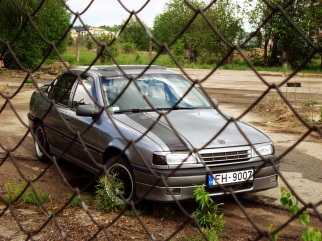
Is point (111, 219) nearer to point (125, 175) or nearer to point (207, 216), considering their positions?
point (125, 175)

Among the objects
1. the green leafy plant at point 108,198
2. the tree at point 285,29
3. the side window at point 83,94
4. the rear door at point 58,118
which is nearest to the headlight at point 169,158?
the green leafy plant at point 108,198

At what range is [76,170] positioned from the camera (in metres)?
6.48

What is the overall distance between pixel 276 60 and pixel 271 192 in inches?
1029

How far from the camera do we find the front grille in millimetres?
4582

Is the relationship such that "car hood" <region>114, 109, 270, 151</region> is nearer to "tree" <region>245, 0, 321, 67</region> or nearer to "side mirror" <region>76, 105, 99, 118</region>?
"side mirror" <region>76, 105, 99, 118</region>

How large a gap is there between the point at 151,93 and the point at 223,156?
1.19 meters

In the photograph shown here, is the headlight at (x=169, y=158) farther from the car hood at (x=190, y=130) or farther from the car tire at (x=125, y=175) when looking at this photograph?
the car tire at (x=125, y=175)

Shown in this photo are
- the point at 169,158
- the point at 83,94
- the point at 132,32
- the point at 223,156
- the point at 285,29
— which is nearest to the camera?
the point at 169,158

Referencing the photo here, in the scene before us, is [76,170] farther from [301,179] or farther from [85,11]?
[85,11]

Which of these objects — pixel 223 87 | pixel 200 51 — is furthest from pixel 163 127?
pixel 200 51

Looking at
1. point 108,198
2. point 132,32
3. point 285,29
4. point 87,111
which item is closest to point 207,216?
point 108,198

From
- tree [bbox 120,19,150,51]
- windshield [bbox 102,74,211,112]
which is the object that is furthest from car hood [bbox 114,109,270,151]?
tree [bbox 120,19,150,51]

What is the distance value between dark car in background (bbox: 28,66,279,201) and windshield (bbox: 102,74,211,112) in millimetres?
10

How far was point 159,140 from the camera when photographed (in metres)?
4.64
